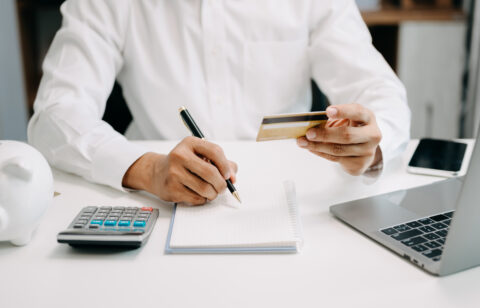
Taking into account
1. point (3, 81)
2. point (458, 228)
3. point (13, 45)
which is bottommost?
point (3, 81)

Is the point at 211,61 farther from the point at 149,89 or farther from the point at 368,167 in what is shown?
the point at 368,167

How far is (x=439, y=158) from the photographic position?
0.88 metres

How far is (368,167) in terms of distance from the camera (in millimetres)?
805

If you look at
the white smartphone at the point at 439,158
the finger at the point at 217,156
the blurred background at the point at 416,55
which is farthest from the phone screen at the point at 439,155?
the blurred background at the point at 416,55

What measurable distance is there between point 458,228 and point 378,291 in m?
0.10

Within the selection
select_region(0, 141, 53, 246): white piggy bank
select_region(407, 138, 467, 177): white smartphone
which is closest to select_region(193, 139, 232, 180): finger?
select_region(0, 141, 53, 246): white piggy bank

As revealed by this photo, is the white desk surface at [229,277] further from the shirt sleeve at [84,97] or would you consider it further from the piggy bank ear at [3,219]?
the shirt sleeve at [84,97]

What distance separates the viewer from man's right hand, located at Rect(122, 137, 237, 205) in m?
0.67

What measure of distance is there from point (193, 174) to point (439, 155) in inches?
19.9

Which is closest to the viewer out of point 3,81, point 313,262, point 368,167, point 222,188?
point 313,262

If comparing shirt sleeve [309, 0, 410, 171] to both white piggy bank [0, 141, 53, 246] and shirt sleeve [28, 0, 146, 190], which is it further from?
white piggy bank [0, 141, 53, 246]

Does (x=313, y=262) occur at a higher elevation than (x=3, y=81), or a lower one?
higher

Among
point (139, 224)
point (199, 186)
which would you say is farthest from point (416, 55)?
point (139, 224)

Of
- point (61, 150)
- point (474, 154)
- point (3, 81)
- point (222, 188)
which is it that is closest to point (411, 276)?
point (474, 154)
